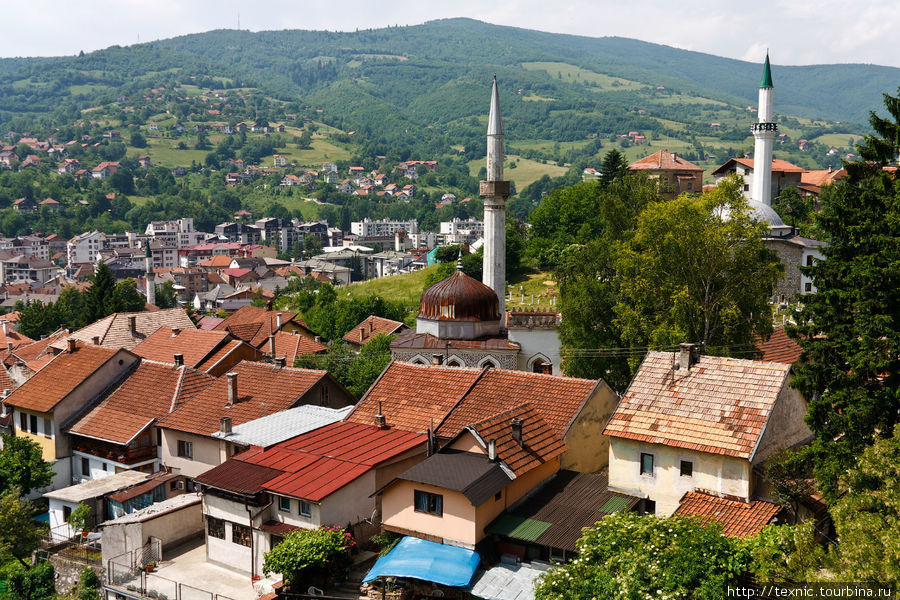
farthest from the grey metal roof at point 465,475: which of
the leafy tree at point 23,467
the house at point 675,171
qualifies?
the house at point 675,171

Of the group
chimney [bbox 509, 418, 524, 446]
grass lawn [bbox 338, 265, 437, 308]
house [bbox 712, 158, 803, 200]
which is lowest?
grass lawn [bbox 338, 265, 437, 308]

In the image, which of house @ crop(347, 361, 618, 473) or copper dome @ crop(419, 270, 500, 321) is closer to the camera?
house @ crop(347, 361, 618, 473)

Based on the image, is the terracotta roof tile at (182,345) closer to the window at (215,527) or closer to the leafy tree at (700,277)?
the window at (215,527)

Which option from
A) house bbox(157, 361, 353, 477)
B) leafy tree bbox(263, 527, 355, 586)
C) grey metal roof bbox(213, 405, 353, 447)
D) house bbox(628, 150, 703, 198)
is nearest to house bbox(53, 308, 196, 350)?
house bbox(157, 361, 353, 477)

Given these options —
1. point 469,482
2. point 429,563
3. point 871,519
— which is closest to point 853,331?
point 871,519

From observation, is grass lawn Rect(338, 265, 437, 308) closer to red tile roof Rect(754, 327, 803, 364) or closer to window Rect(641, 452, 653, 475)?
red tile roof Rect(754, 327, 803, 364)

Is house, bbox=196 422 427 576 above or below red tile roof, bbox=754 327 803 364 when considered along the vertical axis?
below
